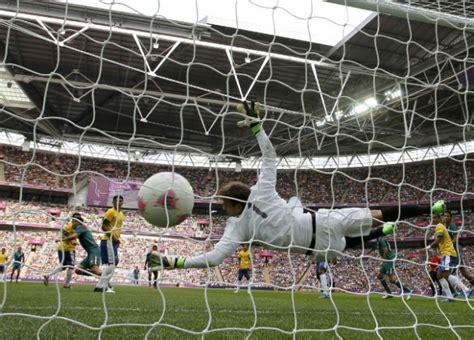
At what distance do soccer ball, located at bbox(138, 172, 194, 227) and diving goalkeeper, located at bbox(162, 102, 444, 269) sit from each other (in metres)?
0.30

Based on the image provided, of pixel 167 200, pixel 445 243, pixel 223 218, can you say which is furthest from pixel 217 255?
pixel 223 218

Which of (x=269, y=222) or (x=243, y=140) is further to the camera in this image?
(x=243, y=140)

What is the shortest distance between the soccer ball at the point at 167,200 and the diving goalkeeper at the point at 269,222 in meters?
0.30

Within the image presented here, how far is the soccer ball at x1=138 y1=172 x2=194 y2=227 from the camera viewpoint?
330 centimetres

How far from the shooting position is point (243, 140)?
82.9ft

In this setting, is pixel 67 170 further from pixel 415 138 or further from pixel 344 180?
pixel 415 138

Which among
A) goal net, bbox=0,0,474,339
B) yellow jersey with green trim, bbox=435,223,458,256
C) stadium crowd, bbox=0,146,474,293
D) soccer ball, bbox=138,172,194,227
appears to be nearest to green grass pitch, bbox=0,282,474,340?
goal net, bbox=0,0,474,339

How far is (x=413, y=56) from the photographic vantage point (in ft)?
55.6

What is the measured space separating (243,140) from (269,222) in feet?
72.0

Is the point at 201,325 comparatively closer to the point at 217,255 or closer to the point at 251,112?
the point at 217,255

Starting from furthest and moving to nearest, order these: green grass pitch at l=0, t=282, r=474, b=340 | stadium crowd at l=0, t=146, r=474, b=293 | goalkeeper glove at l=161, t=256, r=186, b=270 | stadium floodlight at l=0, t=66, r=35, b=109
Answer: stadium crowd at l=0, t=146, r=474, b=293, stadium floodlight at l=0, t=66, r=35, b=109, goalkeeper glove at l=161, t=256, r=186, b=270, green grass pitch at l=0, t=282, r=474, b=340

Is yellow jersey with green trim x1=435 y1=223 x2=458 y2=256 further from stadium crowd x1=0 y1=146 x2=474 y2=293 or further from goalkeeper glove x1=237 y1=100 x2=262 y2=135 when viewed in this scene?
stadium crowd x1=0 y1=146 x2=474 y2=293

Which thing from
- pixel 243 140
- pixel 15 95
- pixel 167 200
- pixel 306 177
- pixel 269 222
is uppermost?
pixel 15 95

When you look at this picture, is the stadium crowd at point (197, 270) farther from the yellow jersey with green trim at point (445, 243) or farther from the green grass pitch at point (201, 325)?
the green grass pitch at point (201, 325)
